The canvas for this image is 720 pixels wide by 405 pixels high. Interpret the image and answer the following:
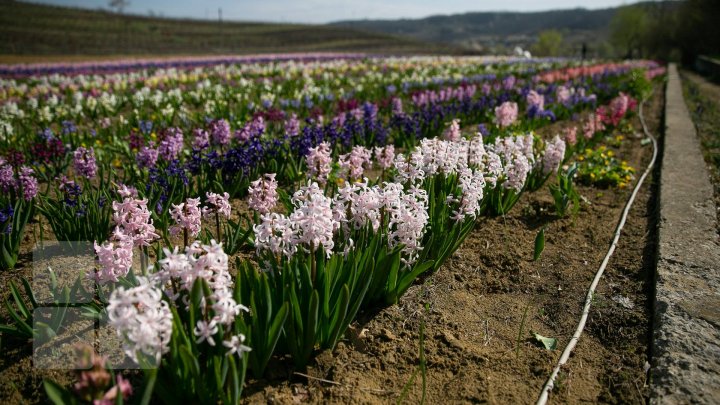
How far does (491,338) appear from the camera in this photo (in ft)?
10.1

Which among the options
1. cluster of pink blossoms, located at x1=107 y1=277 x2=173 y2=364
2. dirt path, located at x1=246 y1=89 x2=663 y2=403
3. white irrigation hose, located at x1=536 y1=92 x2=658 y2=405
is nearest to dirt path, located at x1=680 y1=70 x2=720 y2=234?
white irrigation hose, located at x1=536 y1=92 x2=658 y2=405

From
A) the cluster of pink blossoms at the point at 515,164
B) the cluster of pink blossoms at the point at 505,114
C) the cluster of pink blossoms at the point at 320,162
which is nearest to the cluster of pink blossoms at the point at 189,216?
the cluster of pink blossoms at the point at 320,162

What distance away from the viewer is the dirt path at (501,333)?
2605 millimetres

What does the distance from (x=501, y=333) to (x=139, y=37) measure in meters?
64.8

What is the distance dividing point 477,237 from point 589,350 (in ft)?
5.68

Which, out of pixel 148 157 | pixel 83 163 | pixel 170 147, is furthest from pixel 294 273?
pixel 170 147

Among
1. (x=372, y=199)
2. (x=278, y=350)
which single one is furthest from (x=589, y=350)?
(x=278, y=350)

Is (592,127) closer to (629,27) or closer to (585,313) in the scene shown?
(585,313)

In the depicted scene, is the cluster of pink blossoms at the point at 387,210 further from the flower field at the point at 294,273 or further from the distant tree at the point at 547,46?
the distant tree at the point at 547,46

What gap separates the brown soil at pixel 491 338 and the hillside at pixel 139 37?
41.7 m

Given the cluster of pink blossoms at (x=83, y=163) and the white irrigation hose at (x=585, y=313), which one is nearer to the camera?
the white irrigation hose at (x=585, y=313)

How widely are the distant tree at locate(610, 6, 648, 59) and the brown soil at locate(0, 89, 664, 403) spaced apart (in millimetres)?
63217

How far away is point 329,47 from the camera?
213ft

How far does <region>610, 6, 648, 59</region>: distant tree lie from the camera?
5747 cm
